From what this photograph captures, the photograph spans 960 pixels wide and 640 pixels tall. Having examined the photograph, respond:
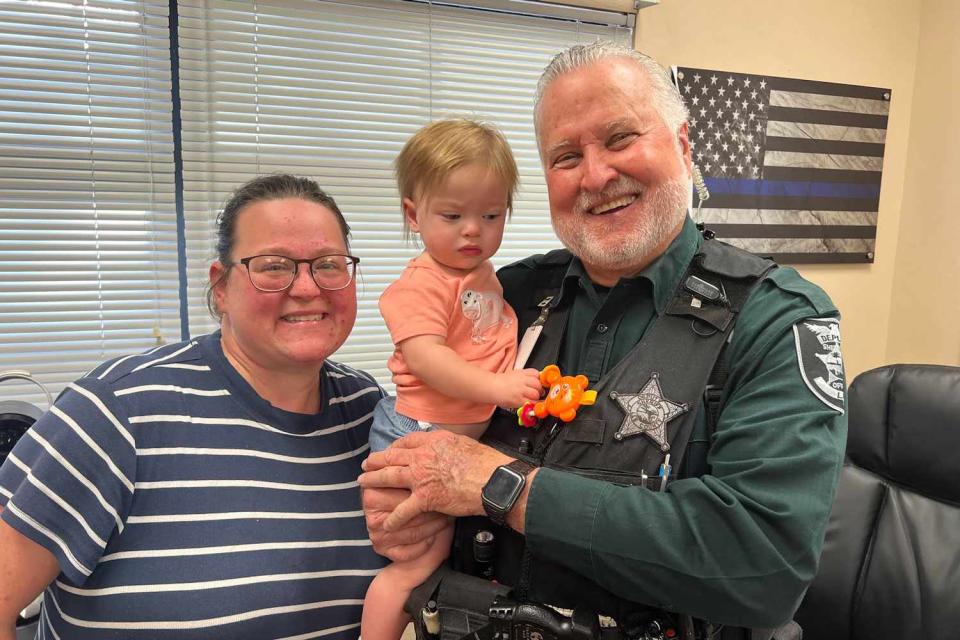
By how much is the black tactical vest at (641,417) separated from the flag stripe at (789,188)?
191 cm

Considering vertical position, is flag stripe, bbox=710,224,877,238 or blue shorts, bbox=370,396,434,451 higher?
flag stripe, bbox=710,224,877,238

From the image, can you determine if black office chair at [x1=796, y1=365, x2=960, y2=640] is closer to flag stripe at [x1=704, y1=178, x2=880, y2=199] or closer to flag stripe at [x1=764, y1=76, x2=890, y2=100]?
flag stripe at [x1=704, y1=178, x2=880, y2=199]

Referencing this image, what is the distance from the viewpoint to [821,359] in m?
1.05

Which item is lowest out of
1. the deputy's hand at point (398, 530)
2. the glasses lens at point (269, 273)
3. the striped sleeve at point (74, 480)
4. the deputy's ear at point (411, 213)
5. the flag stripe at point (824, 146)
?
the deputy's hand at point (398, 530)

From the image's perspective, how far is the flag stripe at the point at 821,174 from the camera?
121 inches

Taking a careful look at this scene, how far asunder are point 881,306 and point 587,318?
2.85m

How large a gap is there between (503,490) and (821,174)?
290 centimetres

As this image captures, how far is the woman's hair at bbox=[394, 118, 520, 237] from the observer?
135 cm

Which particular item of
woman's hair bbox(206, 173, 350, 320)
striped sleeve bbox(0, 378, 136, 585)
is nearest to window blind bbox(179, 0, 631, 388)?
woman's hair bbox(206, 173, 350, 320)

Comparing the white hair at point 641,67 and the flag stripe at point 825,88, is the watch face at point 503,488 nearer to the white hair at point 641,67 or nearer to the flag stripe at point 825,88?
the white hair at point 641,67

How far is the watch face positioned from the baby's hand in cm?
16

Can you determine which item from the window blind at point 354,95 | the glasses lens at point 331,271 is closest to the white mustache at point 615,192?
the glasses lens at point 331,271

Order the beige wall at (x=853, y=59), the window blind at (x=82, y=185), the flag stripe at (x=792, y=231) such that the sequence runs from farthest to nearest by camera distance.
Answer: the flag stripe at (x=792, y=231)
the beige wall at (x=853, y=59)
the window blind at (x=82, y=185)

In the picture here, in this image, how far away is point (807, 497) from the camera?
3.15 feet
